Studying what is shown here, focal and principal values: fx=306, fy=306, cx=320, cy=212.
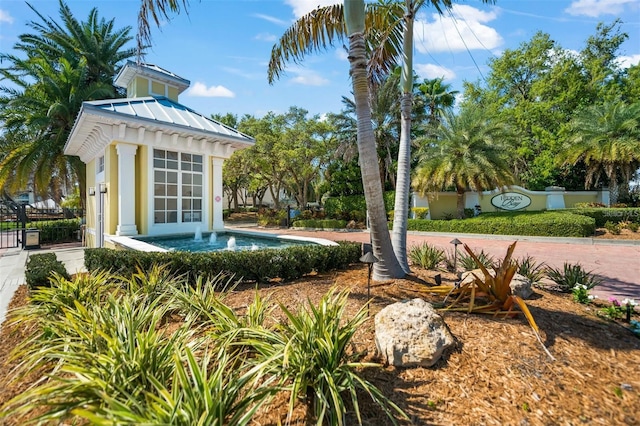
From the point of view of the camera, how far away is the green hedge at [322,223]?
24.3m

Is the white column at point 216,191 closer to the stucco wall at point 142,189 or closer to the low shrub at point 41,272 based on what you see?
the stucco wall at point 142,189

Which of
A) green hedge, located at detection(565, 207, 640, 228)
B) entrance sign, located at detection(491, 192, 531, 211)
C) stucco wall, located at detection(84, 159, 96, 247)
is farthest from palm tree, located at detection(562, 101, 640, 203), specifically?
stucco wall, located at detection(84, 159, 96, 247)

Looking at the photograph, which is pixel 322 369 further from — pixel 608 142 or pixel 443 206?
pixel 608 142

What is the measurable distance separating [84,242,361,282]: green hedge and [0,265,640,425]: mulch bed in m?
2.09

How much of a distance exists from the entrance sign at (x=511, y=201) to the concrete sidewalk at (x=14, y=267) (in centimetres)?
2339

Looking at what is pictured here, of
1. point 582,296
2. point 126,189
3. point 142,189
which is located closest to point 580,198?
point 582,296

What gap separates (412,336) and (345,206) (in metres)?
23.2

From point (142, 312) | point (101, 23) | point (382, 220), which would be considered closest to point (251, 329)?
point (142, 312)

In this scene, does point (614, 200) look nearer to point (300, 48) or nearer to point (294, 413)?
point (300, 48)

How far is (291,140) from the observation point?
26.3 m

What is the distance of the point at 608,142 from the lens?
64.6ft

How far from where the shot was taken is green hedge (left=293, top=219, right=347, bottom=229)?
24297 mm

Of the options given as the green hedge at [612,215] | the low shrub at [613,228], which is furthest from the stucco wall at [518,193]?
the low shrub at [613,228]

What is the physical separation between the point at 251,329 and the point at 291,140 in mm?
24474
